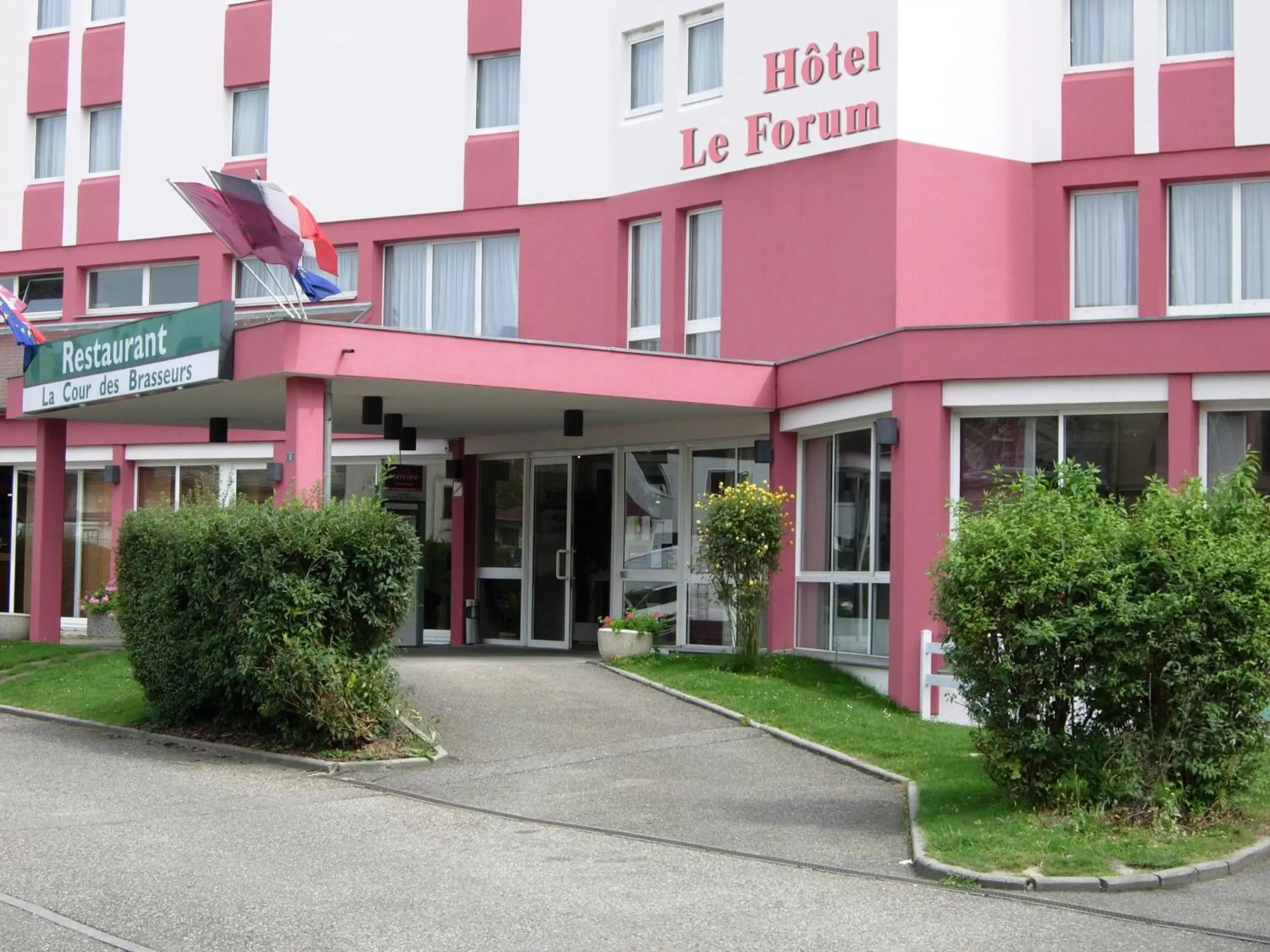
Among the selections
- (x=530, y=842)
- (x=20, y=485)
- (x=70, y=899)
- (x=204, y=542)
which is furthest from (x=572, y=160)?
(x=70, y=899)

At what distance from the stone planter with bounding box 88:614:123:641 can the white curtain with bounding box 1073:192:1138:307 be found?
13.9 metres

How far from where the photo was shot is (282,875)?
8312 millimetres

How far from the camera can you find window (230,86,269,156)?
966 inches

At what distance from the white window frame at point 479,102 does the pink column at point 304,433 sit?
8135mm

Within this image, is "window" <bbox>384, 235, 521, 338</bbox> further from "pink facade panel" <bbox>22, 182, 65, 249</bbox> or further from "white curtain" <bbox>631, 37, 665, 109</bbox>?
"pink facade panel" <bbox>22, 182, 65, 249</bbox>

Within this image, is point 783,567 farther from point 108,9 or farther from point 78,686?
point 108,9

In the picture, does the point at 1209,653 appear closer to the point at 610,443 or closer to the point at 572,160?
the point at 610,443

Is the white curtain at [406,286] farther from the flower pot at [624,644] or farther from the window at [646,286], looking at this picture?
the flower pot at [624,644]

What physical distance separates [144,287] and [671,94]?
33.1 ft

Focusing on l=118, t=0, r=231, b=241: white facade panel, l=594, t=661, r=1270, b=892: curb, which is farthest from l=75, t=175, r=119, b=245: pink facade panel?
l=594, t=661, r=1270, b=892: curb

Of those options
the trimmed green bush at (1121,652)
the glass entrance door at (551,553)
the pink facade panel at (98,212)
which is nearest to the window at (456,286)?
the glass entrance door at (551,553)

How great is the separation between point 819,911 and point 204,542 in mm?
7636

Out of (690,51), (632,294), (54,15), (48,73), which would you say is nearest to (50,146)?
(48,73)

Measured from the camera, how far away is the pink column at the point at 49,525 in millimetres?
21000
